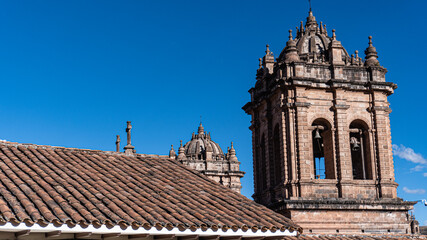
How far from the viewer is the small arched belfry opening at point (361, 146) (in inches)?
899

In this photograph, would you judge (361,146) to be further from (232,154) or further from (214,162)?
(232,154)

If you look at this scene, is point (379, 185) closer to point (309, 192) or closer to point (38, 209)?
point (309, 192)

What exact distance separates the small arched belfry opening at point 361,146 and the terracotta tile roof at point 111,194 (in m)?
10.6

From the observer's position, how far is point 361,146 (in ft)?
75.9

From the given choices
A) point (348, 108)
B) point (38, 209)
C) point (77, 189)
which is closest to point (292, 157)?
point (348, 108)

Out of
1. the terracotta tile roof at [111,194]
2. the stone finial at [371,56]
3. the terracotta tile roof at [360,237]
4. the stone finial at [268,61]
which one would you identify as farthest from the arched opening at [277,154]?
the terracotta tile roof at [111,194]

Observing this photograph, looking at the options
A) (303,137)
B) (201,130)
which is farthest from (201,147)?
(303,137)

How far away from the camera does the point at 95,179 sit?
1202cm

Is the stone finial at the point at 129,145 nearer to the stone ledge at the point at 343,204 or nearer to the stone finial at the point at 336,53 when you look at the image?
the stone ledge at the point at 343,204

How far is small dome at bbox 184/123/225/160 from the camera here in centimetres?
5100

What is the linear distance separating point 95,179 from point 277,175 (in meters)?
12.0

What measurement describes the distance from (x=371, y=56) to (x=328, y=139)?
3.78m

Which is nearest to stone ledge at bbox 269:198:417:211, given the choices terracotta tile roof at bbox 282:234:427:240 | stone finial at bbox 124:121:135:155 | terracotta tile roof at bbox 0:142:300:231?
terracotta tile roof at bbox 282:234:427:240

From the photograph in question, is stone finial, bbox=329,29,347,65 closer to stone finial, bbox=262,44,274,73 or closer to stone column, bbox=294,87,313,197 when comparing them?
stone column, bbox=294,87,313,197
